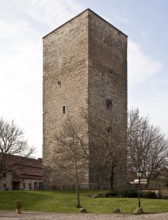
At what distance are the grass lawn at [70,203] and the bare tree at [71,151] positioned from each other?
4.73 meters

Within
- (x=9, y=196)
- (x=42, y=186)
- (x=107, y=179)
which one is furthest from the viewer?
(x=42, y=186)

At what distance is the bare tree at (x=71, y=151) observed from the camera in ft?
114

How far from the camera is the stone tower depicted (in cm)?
3911

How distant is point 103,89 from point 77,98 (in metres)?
3.30

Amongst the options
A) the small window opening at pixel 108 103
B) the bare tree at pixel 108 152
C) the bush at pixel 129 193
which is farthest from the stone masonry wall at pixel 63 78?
the bush at pixel 129 193

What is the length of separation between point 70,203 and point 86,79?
1597 centimetres

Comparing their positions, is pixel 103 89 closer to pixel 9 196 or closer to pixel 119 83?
pixel 119 83

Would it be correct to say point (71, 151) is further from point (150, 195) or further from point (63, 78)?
point (63, 78)

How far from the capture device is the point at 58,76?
1672 inches

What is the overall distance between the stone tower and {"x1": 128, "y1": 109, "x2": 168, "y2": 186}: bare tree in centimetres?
149

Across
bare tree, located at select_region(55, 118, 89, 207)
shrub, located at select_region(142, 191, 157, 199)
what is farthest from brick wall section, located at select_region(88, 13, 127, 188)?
shrub, located at select_region(142, 191, 157, 199)

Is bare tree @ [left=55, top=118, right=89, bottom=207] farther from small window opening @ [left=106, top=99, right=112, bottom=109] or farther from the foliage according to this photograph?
the foliage

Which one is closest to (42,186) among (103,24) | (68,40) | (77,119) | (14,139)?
(14,139)

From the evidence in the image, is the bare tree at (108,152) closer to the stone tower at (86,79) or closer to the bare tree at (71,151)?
the stone tower at (86,79)
